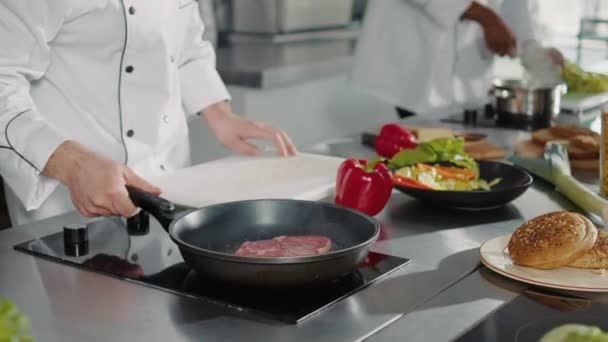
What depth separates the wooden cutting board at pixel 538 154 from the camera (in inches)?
62.6

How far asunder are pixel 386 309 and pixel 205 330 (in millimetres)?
193

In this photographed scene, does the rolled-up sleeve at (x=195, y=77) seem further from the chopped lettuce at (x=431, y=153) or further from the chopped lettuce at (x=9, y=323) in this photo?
the chopped lettuce at (x=9, y=323)

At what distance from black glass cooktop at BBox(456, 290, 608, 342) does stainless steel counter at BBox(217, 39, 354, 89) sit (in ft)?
5.71

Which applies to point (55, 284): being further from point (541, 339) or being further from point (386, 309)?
point (541, 339)

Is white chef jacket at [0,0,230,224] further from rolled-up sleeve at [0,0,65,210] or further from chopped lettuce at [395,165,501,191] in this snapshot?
chopped lettuce at [395,165,501,191]

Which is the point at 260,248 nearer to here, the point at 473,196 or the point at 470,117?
the point at 473,196

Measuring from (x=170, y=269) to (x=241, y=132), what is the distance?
66 cm

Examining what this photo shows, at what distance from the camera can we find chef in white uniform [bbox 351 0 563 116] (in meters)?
2.65

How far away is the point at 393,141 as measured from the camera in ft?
5.38

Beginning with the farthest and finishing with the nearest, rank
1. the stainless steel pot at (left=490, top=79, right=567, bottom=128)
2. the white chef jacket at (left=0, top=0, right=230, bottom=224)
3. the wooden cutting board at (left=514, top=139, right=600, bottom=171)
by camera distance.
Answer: the stainless steel pot at (left=490, top=79, right=567, bottom=128), the wooden cutting board at (left=514, top=139, right=600, bottom=171), the white chef jacket at (left=0, top=0, right=230, bottom=224)

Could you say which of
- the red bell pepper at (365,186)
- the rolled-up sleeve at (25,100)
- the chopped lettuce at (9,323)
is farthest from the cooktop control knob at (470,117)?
the chopped lettuce at (9,323)

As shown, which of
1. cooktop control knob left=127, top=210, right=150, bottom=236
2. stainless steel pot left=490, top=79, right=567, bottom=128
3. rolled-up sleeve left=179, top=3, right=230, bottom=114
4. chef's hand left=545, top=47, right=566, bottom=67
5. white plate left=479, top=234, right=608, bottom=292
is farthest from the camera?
chef's hand left=545, top=47, right=566, bottom=67

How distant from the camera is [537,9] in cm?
289

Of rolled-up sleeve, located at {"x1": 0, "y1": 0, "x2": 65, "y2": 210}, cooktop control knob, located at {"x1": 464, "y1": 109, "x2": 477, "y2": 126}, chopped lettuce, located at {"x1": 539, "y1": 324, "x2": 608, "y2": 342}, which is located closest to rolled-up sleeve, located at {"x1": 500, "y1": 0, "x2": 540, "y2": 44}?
cooktop control knob, located at {"x1": 464, "y1": 109, "x2": 477, "y2": 126}
